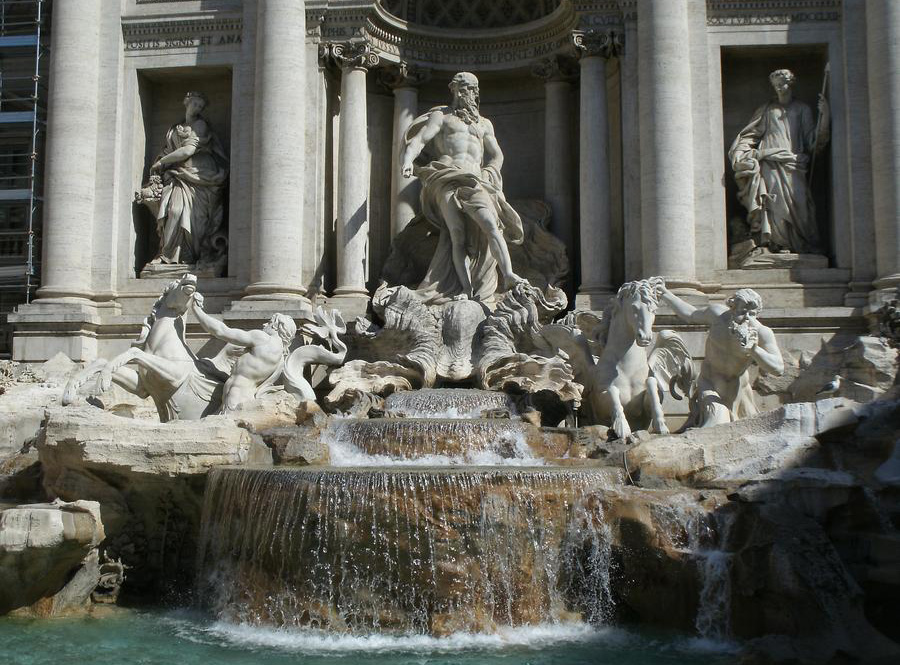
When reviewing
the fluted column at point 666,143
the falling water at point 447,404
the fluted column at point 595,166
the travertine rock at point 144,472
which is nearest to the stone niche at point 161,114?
the falling water at point 447,404

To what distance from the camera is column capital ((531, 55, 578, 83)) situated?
17125 mm

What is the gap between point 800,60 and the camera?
54.6ft

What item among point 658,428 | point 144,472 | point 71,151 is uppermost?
point 71,151

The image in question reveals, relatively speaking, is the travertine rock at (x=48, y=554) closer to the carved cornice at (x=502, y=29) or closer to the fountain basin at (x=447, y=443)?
the fountain basin at (x=447, y=443)

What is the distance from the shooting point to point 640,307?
39.0ft

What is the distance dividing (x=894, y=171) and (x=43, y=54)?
14.2 metres

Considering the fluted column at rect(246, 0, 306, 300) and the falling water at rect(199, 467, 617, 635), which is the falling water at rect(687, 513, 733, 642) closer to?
the falling water at rect(199, 467, 617, 635)

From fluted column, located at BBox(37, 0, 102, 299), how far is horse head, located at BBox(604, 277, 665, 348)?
8.82 meters

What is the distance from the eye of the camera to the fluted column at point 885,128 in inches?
588

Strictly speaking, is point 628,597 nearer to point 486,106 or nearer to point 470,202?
point 470,202

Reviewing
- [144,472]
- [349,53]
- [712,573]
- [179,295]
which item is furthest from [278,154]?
[712,573]

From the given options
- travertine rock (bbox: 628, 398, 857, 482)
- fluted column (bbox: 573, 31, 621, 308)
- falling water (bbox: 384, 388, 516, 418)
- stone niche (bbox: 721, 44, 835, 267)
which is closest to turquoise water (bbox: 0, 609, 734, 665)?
travertine rock (bbox: 628, 398, 857, 482)

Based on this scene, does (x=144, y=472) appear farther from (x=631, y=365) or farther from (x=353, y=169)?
(x=353, y=169)

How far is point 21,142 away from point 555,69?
31.4 ft
